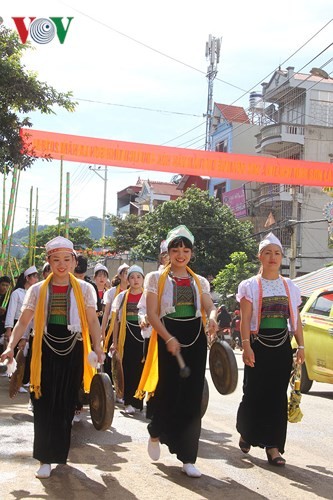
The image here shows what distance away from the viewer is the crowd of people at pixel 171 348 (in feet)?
19.8

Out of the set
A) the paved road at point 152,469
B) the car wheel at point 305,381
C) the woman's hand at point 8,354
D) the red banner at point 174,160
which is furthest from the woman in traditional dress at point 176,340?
the red banner at point 174,160

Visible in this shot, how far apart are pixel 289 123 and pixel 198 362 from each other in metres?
38.1

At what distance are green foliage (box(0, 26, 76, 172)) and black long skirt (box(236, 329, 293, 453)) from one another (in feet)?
29.4

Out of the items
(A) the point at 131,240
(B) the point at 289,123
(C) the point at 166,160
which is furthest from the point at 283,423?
(A) the point at 131,240

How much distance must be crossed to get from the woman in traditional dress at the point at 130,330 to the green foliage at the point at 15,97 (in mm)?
5489

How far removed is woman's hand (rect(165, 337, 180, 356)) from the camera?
604 cm

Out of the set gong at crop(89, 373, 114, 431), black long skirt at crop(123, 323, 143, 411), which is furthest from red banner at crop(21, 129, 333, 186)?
gong at crop(89, 373, 114, 431)

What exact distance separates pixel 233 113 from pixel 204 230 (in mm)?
16463

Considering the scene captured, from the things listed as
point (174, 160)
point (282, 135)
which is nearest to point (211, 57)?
point (282, 135)

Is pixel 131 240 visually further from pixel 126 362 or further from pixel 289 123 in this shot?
pixel 126 362

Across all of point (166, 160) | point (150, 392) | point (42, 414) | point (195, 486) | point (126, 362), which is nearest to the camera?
point (195, 486)

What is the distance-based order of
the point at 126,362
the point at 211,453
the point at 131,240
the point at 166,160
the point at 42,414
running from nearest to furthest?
the point at 42,414 < the point at 211,453 < the point at 126,362 < the point at 166,160 < the point at 131,240

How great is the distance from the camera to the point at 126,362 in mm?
9922

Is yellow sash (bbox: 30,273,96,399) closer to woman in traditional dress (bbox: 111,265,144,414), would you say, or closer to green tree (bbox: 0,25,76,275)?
woman in traditional dress (bbox: 111,265,144,414)
